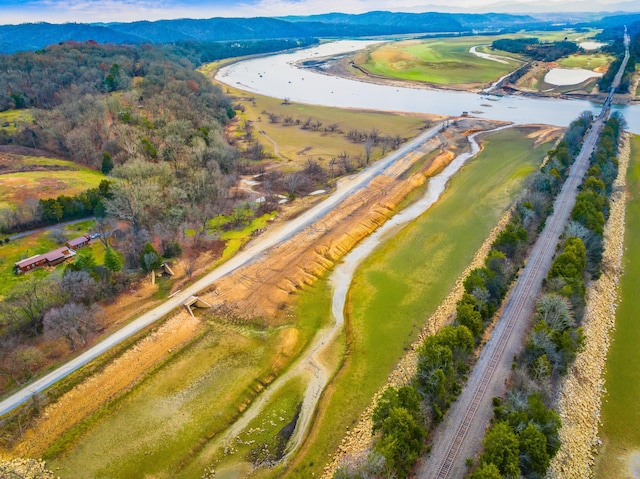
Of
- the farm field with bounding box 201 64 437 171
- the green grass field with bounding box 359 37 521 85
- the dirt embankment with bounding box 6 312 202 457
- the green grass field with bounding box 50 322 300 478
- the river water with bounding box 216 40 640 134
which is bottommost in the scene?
the green grass field with bounding box 50 322 300 478

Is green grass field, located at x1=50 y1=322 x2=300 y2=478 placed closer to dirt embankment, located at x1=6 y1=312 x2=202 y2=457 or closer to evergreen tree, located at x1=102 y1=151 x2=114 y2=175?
dirt embankment, located at x1=6 y1=312 x2=202 y2=457

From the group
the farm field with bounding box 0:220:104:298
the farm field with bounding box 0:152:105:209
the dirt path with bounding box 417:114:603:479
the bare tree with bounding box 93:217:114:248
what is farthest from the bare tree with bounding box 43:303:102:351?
the dirt path with bounding box 417:114:603:479

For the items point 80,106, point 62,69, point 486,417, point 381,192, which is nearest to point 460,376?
point 486,417

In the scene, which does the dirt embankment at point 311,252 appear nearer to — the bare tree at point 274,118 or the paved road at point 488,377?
the paved road at point 488,377

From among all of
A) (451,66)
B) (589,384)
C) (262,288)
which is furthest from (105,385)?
(451,66)

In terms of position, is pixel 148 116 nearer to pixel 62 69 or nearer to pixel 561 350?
pixel 62 69
